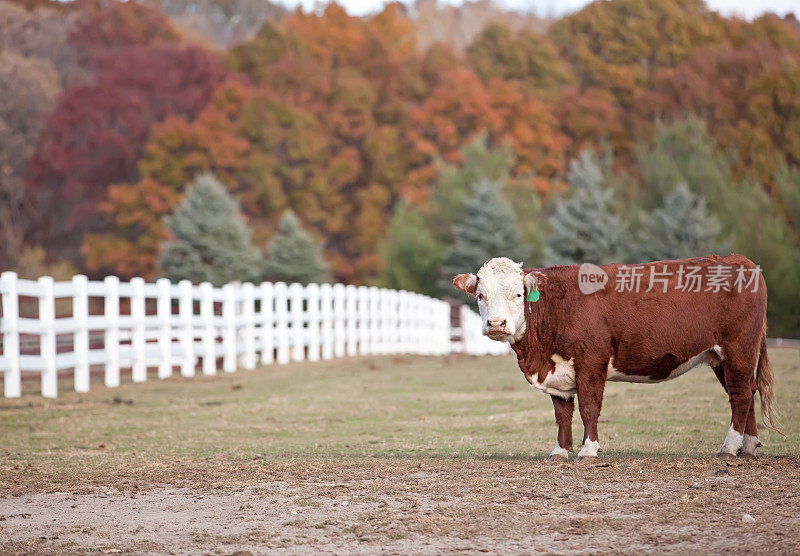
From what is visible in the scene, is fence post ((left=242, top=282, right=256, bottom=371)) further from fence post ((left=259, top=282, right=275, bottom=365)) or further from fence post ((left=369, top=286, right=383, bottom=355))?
fence post ((left=369, top=286, right=383, bottom=355))

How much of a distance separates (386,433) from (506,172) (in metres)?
40.7

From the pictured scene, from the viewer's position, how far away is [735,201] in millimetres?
45531

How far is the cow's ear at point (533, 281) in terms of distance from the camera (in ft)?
27.5

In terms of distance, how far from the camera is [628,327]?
8.27m

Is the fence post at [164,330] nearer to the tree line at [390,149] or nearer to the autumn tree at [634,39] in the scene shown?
the tree line at [390,149]

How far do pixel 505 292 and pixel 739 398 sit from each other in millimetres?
1809

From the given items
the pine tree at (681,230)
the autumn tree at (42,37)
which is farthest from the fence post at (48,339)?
the autumn tree at (42,37)

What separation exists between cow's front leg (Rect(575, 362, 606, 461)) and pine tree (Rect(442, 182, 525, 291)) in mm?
37032

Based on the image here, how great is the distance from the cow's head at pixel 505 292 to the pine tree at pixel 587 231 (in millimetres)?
35086

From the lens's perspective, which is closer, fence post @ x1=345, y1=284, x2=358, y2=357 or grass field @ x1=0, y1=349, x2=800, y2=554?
grass field @ x1=0, y1=349, x2=800, y2=554

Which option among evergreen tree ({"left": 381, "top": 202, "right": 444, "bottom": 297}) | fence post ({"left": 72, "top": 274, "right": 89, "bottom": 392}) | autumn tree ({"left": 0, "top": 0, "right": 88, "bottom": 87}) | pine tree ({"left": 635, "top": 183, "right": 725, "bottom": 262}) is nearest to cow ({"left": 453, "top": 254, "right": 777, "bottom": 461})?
fence post ({"left": 72, "top": 274, "right": 89, "bottom": 392})

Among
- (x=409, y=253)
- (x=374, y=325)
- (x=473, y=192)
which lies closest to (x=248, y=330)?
(x=374, y=325)

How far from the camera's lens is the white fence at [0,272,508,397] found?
570 inches

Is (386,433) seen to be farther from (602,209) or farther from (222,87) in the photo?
(222,87)
